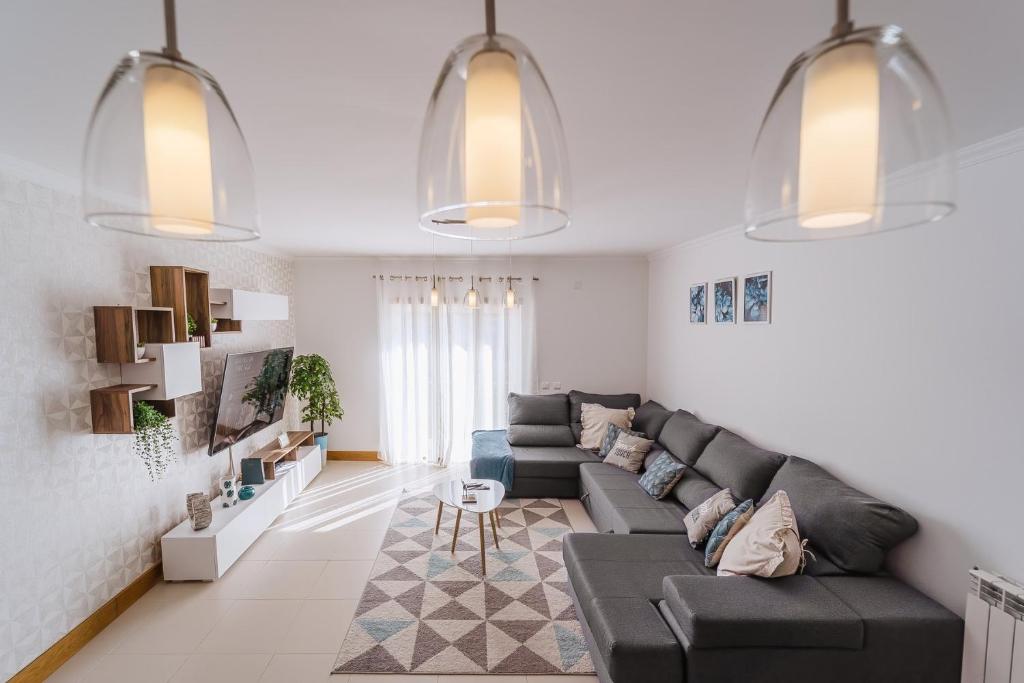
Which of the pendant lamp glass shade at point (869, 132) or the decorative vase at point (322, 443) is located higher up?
the pendant lamp glass shade at point (869, 132)

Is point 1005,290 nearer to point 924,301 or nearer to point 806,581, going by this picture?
point 924,301

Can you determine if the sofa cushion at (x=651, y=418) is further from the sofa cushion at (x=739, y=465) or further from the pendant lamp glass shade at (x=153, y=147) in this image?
the pendant lamp glass shade at (x=153, y=147)

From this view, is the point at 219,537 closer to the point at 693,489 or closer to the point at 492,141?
the point at 693,489

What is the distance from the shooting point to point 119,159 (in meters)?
0.61

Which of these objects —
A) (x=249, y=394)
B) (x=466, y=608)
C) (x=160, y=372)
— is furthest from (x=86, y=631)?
(x=466, y=608)

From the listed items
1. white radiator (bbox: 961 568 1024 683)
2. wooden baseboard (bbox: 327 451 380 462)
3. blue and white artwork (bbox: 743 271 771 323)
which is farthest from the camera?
wooden baseboard (bbox: 327 451 380 462)

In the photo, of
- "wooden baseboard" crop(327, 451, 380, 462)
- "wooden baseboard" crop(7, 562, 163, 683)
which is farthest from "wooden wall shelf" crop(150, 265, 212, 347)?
"wooden baseboard" crop(327, 451, 380, 462)

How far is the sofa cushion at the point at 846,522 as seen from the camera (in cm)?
224

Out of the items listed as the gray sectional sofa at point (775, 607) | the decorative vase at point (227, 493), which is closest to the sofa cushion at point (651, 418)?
the gray sectional sofa at point (775, 607)

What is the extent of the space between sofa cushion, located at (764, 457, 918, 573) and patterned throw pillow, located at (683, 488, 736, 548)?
1.20 feet

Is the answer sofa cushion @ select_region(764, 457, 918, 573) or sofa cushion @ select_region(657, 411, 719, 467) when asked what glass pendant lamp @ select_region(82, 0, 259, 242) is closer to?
sofa cushion @ select_region(764, 457, 918, 573)

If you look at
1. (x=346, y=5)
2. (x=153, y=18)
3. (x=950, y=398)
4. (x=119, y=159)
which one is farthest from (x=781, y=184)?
(x=950, y=398)

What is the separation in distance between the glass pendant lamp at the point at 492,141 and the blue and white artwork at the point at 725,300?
367 centimetres

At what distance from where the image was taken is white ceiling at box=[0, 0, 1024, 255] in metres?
1.18
